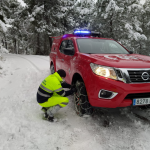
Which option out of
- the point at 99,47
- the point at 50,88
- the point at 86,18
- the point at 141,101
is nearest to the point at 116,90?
the point at 141,101

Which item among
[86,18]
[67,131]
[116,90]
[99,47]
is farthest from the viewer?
[86,18]

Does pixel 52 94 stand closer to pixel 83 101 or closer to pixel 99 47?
pixel 83 101

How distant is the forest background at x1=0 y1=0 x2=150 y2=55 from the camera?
13.2 metres

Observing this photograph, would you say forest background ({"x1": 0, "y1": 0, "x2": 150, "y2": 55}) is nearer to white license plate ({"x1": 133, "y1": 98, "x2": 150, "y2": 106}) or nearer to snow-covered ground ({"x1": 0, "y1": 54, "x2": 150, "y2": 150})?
snow-covered ground ({"x1": 0, "y1": 54, "x2": 150, "y2": 150})

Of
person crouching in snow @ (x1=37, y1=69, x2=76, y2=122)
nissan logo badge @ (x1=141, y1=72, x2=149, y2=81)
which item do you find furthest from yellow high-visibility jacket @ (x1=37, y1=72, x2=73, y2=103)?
nissan logo badge @ (x1=141, y1=72, x2=149, y2=81)

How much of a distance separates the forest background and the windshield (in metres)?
4.86

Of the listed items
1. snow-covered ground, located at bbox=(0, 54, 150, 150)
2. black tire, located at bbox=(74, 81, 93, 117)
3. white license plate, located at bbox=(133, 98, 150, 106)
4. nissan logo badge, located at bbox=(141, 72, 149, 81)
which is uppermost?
nissan logo badge, located at bbox=(141, 72, 149, 81)

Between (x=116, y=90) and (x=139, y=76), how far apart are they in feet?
1.60

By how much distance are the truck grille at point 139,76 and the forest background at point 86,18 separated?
21.5 feet

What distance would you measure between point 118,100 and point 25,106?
2.43 m

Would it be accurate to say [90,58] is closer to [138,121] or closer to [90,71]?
[90,71]

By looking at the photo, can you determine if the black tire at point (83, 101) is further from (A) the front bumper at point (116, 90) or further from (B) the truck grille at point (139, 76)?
(B) the truck grille at point (139, 76)

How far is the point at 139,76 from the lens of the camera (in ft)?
8.54

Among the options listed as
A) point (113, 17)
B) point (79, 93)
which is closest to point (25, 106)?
point (79, 93)
